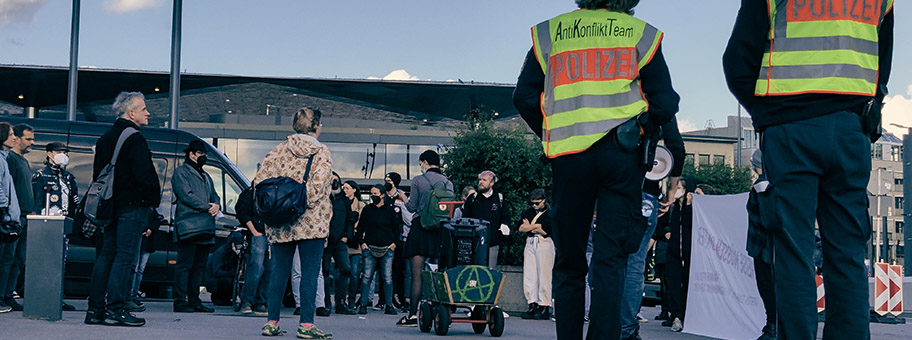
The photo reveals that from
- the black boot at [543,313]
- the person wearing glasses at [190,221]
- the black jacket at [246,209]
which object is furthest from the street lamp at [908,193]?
the person wearing glasses at [190,221]

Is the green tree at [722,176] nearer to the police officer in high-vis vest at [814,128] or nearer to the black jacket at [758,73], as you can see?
the black jacket at [758,73]

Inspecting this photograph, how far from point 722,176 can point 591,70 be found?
2908 inches

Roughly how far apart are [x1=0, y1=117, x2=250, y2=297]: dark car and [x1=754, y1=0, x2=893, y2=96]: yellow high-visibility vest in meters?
12.3

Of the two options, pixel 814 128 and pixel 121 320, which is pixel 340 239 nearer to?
pixel 121 320

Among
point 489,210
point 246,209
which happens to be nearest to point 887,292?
point 489,210

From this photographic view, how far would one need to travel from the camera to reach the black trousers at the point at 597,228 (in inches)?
188

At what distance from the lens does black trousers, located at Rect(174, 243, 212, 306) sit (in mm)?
12906

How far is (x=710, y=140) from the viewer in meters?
106

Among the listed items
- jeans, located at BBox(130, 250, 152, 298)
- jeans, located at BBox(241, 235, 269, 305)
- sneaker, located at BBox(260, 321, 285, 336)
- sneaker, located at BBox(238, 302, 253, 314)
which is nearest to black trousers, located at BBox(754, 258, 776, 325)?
sneaker, located at BBox(260, 321, 285, 336)

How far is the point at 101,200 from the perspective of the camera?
9.10 meters

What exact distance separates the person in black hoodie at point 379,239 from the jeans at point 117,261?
225 inches

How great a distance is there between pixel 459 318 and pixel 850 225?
6.17m

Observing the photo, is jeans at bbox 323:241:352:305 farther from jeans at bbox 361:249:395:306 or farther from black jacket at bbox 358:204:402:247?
black jacket at bbox 358:204:402:247

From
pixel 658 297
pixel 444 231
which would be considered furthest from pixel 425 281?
pixel 658 297
